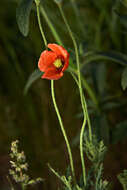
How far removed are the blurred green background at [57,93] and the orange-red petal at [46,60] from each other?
390mm

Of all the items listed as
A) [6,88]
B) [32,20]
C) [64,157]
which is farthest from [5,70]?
[64,157]

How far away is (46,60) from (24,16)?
0.39 ft

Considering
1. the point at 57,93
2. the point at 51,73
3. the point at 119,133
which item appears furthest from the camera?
the point at 57,93

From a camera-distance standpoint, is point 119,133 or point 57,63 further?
point 119,133

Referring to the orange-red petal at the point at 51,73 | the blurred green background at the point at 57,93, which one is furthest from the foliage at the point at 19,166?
the blurred green background at the point at 57,93

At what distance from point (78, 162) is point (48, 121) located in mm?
304

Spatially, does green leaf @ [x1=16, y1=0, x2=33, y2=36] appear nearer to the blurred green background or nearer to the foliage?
the foliage

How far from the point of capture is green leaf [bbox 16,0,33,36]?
0.61 metres

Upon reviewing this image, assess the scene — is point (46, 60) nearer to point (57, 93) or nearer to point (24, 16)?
point (24, 16)

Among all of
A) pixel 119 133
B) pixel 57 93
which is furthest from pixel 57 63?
pixel 57 93

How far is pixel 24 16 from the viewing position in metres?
0.62

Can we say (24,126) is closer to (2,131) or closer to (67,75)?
(2,131)

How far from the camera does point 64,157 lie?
120 cm

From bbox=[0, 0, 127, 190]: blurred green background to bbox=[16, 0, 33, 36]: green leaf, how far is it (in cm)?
39
